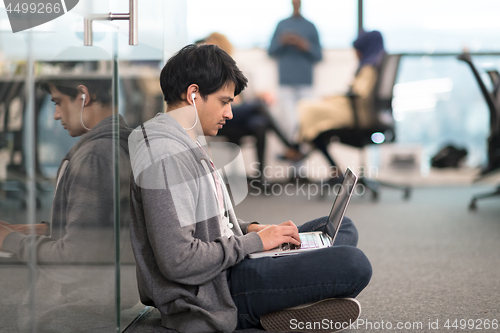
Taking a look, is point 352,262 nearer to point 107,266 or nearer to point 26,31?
point 107,266

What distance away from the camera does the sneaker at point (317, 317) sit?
1.00m

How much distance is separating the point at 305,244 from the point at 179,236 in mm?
314

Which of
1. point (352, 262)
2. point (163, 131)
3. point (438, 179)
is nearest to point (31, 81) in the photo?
point (163, 131)

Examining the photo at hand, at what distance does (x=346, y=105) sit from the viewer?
2.99 metres

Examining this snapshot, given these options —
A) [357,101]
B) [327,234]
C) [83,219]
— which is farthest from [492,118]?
[83,219]

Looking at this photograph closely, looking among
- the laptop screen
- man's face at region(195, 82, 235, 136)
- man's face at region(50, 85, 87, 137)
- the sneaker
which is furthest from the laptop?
man's face at region(50, 85, 87, 137)

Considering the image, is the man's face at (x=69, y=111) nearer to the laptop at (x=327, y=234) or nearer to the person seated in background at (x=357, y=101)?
the laptop at (x=327, y=234)

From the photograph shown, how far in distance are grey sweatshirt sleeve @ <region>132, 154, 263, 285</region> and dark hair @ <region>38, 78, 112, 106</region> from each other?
0.58 ft

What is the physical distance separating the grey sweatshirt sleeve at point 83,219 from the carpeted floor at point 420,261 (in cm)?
26

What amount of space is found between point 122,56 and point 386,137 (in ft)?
7.45

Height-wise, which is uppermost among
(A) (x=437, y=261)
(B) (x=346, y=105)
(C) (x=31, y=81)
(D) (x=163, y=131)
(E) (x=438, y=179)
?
(C) (x=31, y=81)

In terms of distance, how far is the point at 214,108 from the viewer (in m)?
0.99

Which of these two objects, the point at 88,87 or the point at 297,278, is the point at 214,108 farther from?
the point at 297,278

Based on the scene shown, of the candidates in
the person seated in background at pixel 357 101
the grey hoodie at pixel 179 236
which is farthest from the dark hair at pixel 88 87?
the person seated in background at pixel 357 101
